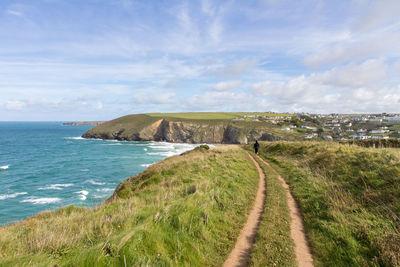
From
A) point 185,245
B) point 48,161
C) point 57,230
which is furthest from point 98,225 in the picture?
point 48,161

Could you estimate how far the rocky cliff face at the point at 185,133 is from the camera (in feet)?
344

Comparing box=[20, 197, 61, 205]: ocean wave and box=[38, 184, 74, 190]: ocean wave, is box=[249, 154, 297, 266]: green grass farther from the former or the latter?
box=[38, 184, 74, 190]: ocean wave

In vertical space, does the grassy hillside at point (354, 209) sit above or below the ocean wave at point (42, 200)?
above

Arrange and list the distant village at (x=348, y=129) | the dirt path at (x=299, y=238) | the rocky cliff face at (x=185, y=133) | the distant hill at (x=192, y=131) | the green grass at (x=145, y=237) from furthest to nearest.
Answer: the rocky cliff face at (x=185, y=133)
the distant hill at (x=192, y=131)
the distant village at (x=348, y=129)
the dirt path at (x=299, y=238)
the green grass at (x=145, y=237)

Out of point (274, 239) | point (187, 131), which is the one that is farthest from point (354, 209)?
point (187, 131)

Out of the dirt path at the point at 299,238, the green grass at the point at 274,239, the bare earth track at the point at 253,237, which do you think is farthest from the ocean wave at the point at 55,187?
the dirt path at the point at 299,238

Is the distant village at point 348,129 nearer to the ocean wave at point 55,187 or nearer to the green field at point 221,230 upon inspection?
the green field at point 221,230

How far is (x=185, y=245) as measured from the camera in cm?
559

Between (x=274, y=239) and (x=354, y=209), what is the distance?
4.07m

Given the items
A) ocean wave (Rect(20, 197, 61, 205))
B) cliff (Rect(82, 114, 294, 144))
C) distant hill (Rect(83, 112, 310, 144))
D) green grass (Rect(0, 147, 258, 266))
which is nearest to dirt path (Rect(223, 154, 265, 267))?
green grass (Rect(0, 147, 258, 266))

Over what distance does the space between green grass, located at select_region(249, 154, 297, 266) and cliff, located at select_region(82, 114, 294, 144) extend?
93.2 meters

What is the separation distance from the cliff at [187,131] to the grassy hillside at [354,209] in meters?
87.8

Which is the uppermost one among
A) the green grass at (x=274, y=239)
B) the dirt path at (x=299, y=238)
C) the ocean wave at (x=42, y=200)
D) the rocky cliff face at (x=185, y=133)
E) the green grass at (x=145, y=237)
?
the green grass at (x=145, y=237)

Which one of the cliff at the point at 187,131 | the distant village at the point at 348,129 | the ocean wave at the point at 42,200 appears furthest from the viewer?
the cliff at the point at 187,131
